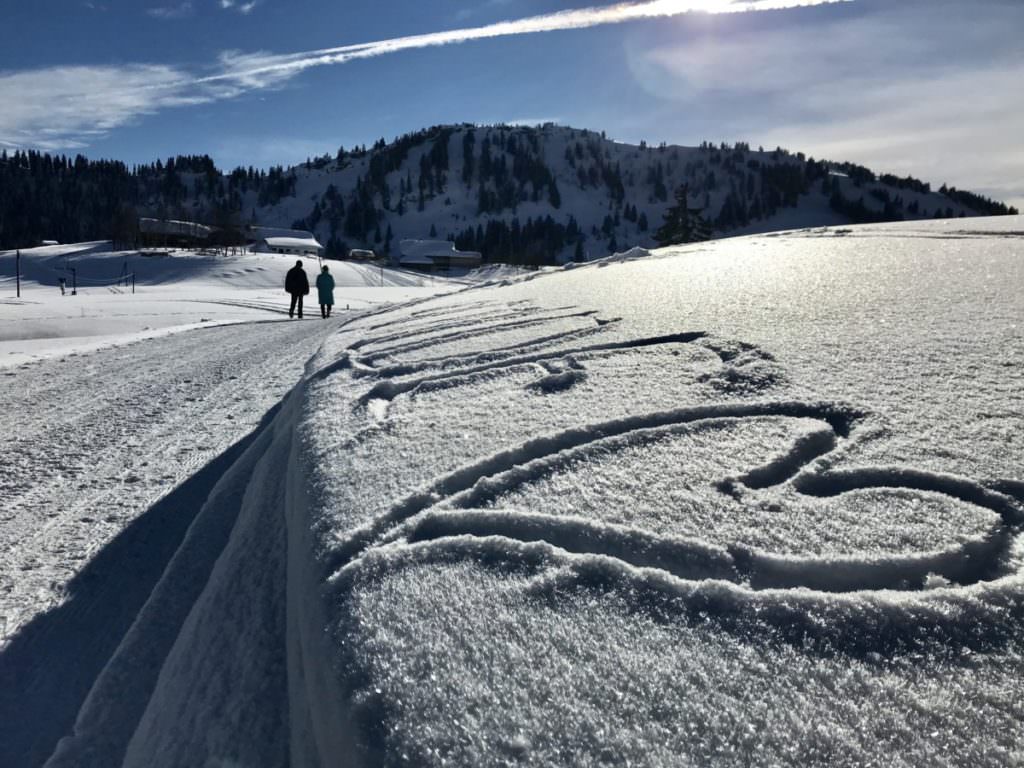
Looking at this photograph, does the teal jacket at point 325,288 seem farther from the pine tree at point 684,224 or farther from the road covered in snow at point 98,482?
the pine tree at point 684,224

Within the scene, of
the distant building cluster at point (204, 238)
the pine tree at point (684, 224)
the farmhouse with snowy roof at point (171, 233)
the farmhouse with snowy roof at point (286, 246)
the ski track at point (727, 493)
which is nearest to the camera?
the ski track at point (727, 493)

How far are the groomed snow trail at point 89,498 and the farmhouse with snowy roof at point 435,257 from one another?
8149 cm

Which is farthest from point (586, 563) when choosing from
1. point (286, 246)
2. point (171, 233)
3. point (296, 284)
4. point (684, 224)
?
point (286, 246)

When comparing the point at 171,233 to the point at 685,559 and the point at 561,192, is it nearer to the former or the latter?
the point at 685,559

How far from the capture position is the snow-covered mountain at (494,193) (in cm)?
11075

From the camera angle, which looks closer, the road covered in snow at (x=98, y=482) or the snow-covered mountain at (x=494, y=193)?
the road covered in snow at (x=98, y=482)

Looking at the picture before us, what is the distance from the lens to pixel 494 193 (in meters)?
145

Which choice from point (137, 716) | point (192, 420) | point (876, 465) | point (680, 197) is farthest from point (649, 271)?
point (680, 197)

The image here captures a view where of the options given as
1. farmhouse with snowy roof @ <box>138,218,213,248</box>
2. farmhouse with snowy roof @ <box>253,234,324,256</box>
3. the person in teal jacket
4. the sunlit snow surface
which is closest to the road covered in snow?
the sunlit snow surface

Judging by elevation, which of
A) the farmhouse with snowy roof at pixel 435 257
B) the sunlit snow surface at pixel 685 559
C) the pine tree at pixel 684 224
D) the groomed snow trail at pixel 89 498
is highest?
the farmhouse with snowy roof at pixel 435 257

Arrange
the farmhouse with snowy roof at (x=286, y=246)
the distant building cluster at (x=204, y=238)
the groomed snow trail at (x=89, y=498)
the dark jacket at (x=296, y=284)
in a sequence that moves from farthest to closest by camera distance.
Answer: the farmhouse with snowy roof at (x=286, y=246) → the distant building cluster at (x=204, y=238) → the dark jacket at (x=296, y=284) → the groomed snow trail at (x=89, y=498)

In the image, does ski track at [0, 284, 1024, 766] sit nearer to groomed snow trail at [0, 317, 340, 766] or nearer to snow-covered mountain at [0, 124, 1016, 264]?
groomed snow trail at [0, 317, 340, 766]

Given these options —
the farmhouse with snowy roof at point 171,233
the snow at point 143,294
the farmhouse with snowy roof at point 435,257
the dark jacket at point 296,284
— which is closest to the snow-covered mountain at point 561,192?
the farmhouse with snowy roof at point 435,257

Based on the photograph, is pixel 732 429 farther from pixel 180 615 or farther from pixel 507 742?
pixel 180 615
